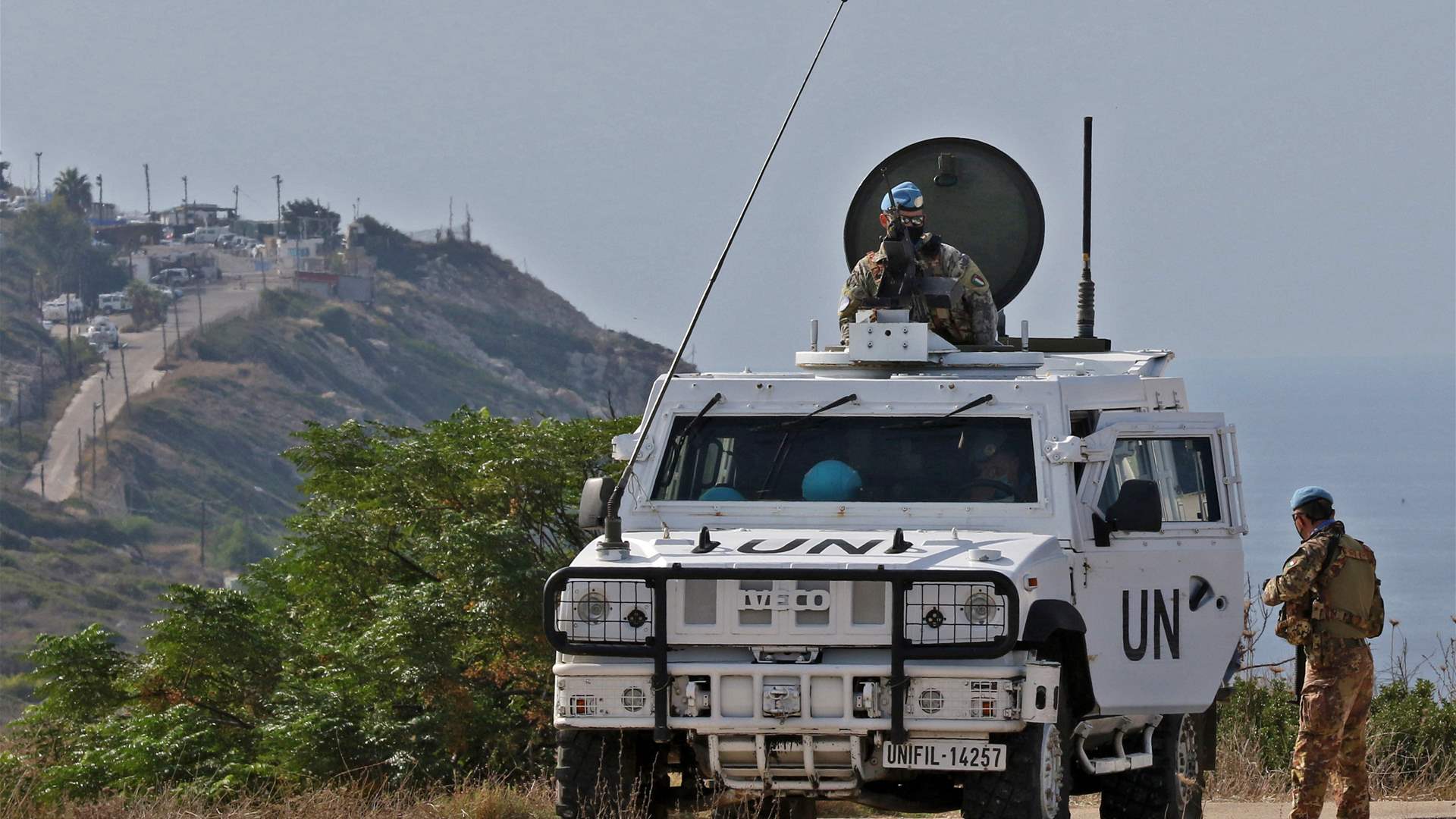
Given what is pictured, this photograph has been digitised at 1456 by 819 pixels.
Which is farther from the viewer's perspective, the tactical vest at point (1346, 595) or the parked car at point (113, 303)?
the parked car at point (113, 303)

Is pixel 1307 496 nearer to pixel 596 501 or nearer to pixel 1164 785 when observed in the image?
pixel 1164 785

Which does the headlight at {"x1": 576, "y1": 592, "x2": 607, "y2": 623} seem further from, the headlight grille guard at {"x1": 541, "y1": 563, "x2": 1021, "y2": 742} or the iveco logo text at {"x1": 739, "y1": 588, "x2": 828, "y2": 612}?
the iveco logo text at {"x1": 739, "y1": 588, "x2": 828, "y2": 612}

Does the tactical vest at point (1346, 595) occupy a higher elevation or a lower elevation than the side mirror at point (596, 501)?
lower

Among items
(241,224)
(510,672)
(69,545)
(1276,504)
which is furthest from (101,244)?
(510,672)

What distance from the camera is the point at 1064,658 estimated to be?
9.82m

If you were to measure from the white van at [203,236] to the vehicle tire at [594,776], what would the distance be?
17539 cm

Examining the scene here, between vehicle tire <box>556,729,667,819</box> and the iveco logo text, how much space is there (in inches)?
35.2

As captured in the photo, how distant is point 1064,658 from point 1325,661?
138 centimetres

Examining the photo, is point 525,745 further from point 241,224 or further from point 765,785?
point 241,224

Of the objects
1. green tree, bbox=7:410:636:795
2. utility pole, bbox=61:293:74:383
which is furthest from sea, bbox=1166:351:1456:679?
utility pole, bbox=61:293:74:383

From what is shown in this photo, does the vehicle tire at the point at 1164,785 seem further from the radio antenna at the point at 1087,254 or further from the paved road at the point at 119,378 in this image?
the paved road at the point at 119,378

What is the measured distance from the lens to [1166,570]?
10281mm

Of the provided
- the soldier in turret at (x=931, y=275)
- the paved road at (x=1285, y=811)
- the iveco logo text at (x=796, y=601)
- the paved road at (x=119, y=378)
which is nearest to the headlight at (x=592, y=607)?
the iveco logo text at (x=796, y=601)

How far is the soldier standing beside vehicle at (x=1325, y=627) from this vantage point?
10.3 meters
